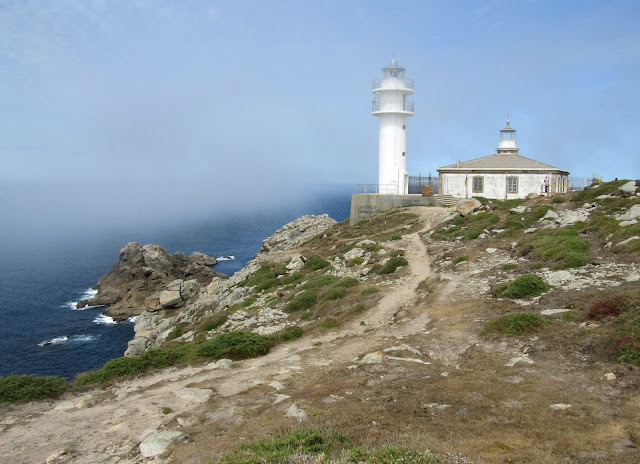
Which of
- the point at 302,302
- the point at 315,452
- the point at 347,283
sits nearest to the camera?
the point at 315,452

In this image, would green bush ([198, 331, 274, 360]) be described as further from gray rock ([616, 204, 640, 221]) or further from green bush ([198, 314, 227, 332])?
gray rock ([616, 204, 640, 221])

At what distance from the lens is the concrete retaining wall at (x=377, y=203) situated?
46969mm

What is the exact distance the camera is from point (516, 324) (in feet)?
45.5

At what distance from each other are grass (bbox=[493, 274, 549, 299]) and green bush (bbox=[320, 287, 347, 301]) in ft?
22.3

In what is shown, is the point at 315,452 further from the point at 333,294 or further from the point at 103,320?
the point at 103,320

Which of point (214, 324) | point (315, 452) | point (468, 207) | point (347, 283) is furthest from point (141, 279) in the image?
point (315, 452)

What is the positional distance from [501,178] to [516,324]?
1275 inches

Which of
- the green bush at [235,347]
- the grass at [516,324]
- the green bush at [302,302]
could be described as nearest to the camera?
the grass at [516,324]

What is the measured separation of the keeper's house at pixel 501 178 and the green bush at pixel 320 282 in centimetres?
2341

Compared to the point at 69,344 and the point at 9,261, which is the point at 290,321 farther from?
the point at 9,261

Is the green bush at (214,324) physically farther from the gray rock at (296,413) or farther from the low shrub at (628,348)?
the low shrub at (628,348)

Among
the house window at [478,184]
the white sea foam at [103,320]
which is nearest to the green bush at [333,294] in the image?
the house window at [478,184]

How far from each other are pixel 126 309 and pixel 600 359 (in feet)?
158

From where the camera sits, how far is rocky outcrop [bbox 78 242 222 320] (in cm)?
5084
